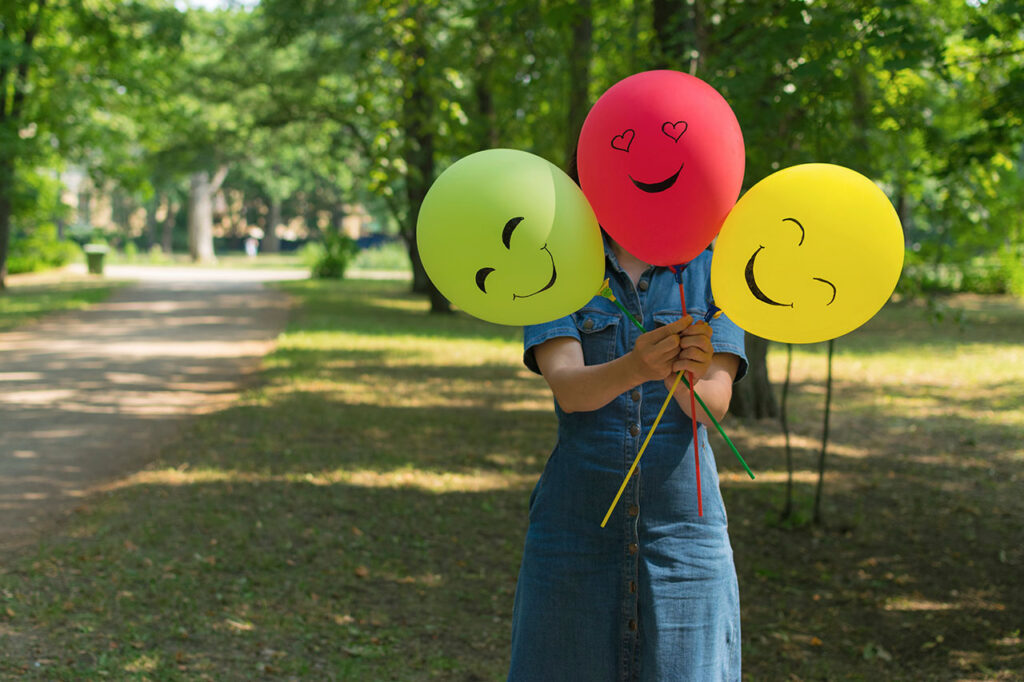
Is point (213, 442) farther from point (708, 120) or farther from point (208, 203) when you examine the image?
point (208, 203)

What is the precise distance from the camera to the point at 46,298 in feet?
63.2

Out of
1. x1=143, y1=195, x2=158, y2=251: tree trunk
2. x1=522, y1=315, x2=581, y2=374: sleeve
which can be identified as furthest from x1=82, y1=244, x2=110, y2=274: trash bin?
x1=143, y1=195, x2=158, y2=251: tree trunk

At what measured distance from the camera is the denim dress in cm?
199

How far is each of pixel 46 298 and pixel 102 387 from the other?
35.5ft

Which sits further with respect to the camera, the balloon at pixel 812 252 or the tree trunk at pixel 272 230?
the tree trunk at pixel 272 230

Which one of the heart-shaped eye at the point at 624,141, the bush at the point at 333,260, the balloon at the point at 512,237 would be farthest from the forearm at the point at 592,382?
the bush at the point at 333,260

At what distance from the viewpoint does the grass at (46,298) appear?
15.9 metres

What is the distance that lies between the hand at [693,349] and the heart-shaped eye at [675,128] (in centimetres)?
37

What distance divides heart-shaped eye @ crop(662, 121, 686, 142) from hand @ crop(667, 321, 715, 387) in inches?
14.7

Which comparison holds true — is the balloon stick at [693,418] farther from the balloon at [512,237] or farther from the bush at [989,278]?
the bush at [989,278]

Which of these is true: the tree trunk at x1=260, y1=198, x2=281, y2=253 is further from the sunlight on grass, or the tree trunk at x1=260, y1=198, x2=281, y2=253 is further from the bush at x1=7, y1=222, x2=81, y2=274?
the sunlight on grass

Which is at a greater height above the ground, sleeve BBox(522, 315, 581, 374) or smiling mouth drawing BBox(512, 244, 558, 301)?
smiling mouth drawing BBox(512, 244, 558, 301)

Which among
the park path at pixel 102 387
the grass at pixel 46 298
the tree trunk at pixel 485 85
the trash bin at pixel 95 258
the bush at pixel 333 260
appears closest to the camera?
the park path at pixel 102 387

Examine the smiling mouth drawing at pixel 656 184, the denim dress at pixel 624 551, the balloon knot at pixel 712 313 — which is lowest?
the denim dress at pixel 624 551
